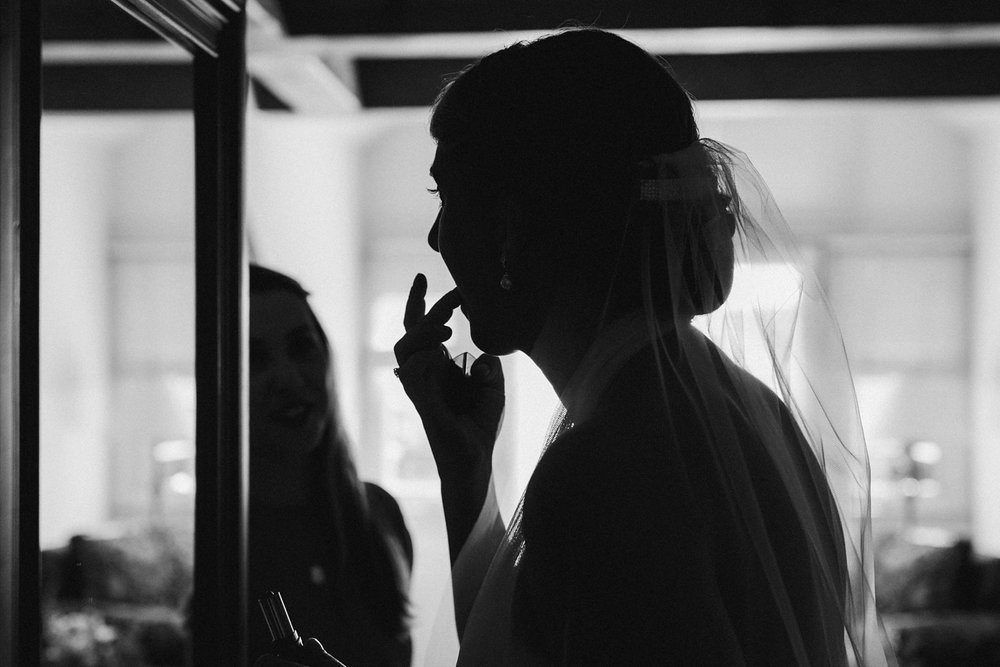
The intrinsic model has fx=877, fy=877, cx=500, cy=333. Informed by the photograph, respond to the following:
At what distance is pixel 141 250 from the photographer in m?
1.98

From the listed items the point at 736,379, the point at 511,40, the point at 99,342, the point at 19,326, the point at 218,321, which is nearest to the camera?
the point at 19,326

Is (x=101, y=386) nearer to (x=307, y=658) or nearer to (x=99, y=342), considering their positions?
(x=99, y=342)

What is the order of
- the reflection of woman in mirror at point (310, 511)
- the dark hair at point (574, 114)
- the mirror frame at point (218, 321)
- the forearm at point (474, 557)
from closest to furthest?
the dark hair at point (574, 114), the forearm at point (474, 557), the mirror frame at point (218, 321), the reflection of woman in mirror at point (310, 511)

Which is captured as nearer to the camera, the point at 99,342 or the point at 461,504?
the point at 461,504

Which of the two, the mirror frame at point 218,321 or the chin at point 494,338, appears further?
the mirror frame at point 218,321

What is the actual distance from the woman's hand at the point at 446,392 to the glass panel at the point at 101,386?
0.31 metres

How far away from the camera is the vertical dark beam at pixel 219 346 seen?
40.0 inches

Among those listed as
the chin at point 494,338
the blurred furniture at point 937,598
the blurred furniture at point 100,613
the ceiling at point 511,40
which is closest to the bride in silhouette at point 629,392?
the chin at point 494,338

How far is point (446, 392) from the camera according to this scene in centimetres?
94

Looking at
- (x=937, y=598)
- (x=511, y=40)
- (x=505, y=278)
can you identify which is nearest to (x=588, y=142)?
(x=505, y=278)

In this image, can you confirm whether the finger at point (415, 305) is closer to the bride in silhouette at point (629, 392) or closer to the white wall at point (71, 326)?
the bride in silhouette at point (629, 392)

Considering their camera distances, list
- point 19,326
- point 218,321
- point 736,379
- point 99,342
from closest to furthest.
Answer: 1. point 19,326
2. point 736,379
3. point 218,321
4. point 99,342

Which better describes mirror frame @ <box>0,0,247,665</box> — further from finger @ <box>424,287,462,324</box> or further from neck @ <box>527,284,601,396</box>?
neck @ <box>527,284,601,396</box>

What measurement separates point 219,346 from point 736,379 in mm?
596
